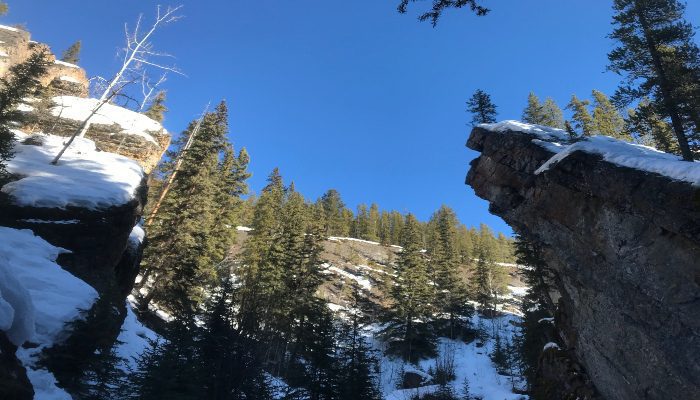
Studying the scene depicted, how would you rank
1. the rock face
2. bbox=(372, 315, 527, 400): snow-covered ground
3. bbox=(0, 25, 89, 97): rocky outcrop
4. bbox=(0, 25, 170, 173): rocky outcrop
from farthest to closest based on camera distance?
1. bbox=(0, 25, 89, 97): rocky outcrop
2. bbox=(372, 315, 527, 400): snow-covered ground
3. bbox=(0, 25, 170, 173): rocky outcrop
4. the rock face

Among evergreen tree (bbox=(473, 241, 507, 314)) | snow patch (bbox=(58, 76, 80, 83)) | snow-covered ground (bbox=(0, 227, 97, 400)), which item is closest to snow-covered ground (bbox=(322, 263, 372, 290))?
evergreen tree (bbox=(473, 241, 507, 314))

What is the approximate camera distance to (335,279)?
63.8m

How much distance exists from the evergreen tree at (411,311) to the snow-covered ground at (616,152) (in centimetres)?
2866

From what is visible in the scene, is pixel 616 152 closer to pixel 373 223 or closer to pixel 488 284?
pixel 488 284

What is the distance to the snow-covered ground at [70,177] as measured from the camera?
1562 cm

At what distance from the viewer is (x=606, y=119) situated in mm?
40719

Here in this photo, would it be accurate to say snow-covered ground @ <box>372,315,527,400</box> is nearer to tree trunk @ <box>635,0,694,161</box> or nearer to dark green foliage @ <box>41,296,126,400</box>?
tree trunk @ <box>635,0,694,161</box>

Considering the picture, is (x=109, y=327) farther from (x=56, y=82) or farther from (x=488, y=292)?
(x=488, y=292)

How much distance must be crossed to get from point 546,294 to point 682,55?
1628 cm

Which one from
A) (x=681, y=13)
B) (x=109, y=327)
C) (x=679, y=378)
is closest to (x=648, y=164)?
(x=679, y=378)

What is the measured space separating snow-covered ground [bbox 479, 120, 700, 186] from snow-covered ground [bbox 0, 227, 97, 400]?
16.5 meters

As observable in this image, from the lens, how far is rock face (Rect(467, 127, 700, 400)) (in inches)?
454

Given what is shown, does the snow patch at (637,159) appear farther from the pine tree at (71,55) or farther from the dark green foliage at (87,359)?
the pine tree at (71,55)

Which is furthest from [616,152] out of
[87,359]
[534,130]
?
[87,359]
